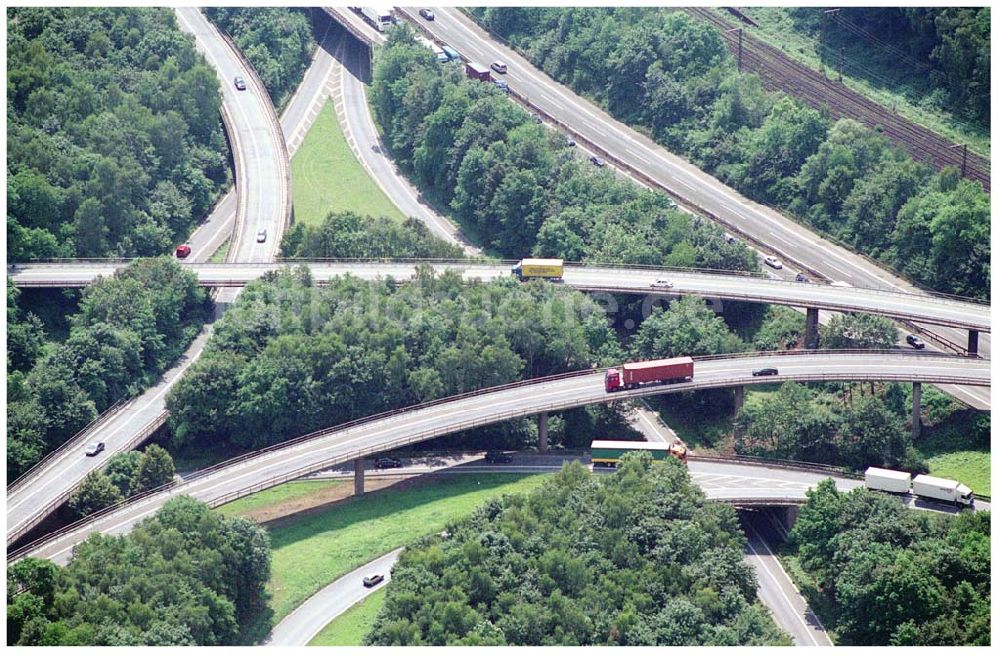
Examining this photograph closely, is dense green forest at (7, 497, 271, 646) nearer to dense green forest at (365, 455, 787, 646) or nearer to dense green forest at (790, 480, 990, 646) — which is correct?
dense green forest at (365, 455, 787, 646)

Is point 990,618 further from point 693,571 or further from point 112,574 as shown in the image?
point 112,574

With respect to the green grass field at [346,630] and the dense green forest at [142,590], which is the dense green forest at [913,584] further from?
the dense green forest at [142,590]

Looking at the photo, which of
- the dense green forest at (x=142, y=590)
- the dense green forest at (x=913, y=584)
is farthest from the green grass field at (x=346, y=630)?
the dense green forest at (x=913, y=584)

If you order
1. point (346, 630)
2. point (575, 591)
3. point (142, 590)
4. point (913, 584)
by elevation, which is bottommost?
point (346, 630)

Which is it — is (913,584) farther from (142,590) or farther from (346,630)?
(142,590)

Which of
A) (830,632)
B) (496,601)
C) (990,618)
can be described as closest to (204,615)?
(496,601)

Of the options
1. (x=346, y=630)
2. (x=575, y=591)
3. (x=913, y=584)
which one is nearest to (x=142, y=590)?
(x=346, y=630)

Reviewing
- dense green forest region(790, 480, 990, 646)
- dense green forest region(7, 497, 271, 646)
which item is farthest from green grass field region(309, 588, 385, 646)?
dense green forest region(790, 480, 990, 646)
